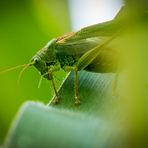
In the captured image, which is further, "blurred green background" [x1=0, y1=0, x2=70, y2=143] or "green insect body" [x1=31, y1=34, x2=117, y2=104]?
"green insect body" [x1=31, y1=34, x2=117, y2=104]

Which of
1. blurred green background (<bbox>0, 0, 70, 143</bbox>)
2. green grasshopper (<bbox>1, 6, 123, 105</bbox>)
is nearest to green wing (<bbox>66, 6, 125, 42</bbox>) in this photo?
green grasshopper (<bbox>1, 6, 123, 105</bbox>)

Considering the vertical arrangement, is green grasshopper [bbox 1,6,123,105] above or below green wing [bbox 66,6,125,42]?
below

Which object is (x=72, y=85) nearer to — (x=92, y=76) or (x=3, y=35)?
(x=92, y=76)

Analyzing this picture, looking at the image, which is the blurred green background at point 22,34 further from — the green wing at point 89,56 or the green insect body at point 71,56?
the green wing at point 89,56

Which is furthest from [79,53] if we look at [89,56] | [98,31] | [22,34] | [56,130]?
[56,130]

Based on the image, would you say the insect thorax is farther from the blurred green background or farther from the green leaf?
the green leaf

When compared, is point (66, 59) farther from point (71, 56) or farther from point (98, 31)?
point (98, 31)
